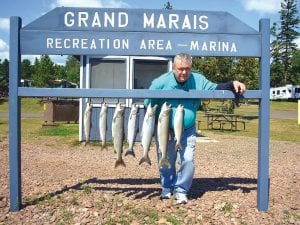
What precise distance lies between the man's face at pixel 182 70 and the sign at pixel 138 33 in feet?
0.91

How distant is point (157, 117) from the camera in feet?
19.1

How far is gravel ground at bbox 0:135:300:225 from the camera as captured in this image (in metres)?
5.59

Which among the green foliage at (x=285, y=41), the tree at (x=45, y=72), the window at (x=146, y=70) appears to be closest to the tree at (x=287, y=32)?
the green foliage at (x=285, y=41)

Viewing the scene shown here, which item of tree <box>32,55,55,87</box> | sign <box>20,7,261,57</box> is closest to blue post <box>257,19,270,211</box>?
sign <box>20,7,261,57</box>

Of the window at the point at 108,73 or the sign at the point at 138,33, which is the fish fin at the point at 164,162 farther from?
the window at the point at 108,73

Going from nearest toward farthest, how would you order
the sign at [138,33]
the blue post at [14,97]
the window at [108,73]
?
the blue post at [14,97], the sign at [138,33], the window at [108,73]

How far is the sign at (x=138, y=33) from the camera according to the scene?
5777mm

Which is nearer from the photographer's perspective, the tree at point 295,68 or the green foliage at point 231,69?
the green foliage at point 231,69

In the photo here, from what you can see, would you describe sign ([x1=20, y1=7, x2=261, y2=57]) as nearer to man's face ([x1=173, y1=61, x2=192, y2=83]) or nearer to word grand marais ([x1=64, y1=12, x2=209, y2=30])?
word grand marais ([x1=64, y1=12, x2=209, y2=30])

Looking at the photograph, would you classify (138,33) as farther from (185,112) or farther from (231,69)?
(231,69)

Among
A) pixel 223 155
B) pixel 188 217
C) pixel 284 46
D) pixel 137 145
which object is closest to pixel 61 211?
pixel 188 217

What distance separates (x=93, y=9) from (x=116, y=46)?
555 millimetres

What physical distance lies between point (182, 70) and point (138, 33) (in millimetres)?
749

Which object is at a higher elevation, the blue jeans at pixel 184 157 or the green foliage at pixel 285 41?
the green foliage at pixel 285 41
